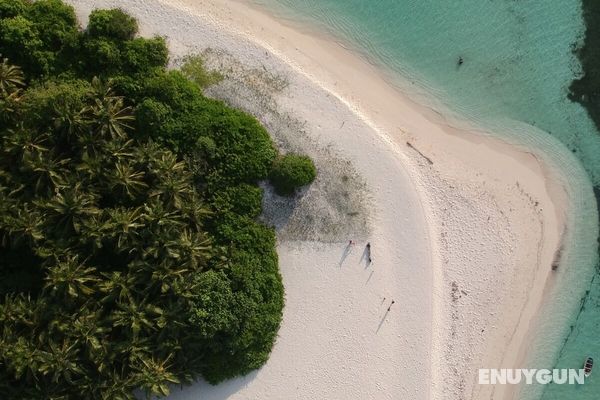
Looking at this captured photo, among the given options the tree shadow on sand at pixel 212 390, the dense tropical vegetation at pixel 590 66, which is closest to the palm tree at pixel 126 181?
the tree shadow on sand at pixel 212 390

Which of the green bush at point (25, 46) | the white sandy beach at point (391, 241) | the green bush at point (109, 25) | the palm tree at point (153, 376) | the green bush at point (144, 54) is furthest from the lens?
the white sandy beach at point (391, 241)

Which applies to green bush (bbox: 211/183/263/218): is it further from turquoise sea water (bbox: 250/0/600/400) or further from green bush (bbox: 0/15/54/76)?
green bush (bbox: 0/15/54/76)

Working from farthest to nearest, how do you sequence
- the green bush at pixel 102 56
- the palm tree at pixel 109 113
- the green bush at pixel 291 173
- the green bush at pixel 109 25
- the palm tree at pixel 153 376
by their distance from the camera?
the green bush at pixel 291 173, the green bush at pixel 109 25, the green bush at pixel 102 56, the palm tree at pixel 109 113, the palm tree at pixel 153 376

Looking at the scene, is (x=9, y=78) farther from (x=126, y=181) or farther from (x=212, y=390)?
(x=212, y=390)

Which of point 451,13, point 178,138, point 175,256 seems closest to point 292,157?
point 178,138

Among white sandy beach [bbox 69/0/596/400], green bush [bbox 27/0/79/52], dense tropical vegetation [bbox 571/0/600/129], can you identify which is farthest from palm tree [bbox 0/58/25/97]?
dense tropical vegetation [bbox 571/0/600/129]

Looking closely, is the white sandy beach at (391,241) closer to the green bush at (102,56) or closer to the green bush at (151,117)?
the green bush at (102,56)

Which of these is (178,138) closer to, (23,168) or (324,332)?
(23,168)

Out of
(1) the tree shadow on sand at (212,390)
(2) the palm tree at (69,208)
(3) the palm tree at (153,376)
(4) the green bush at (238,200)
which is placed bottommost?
(1) the tree shadow on sand at (212,390)
